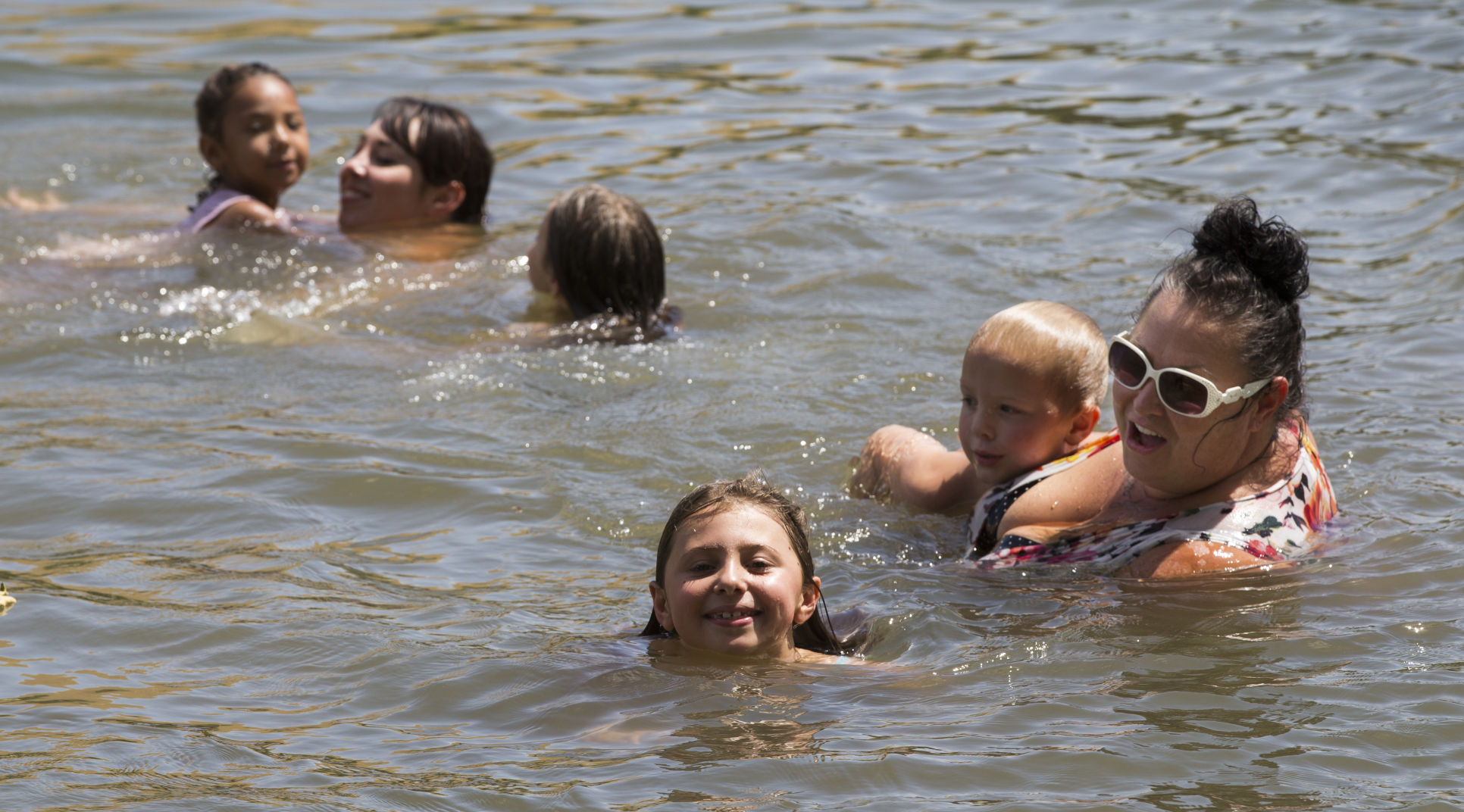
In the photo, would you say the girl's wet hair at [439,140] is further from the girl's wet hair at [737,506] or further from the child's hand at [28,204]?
the girl's wet hair at [737,506]

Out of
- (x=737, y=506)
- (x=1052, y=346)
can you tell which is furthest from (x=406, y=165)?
(x=737, y=506)

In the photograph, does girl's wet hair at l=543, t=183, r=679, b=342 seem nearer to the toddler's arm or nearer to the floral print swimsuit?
the toddler's arm

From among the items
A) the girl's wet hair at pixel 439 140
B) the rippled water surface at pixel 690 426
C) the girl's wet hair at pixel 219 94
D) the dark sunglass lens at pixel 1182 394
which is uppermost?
the girl's wet hair at pixel 219 94

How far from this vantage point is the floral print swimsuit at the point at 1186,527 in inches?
182

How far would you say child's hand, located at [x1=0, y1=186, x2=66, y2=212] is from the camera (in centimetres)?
970

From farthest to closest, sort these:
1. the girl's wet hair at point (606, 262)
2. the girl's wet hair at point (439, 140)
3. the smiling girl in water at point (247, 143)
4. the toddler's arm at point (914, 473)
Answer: the girl's wet hair at point (439, 140), the smiling girl in water at point (247, 143), the girl's wet hair at point (606, 262), the toddler's arm at point (914, 473)

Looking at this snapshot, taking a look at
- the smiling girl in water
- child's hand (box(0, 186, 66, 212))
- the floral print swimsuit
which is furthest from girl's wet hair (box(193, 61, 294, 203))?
the floral print swimsuit

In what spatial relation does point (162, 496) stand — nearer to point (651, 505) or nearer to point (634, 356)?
point (651, 505)

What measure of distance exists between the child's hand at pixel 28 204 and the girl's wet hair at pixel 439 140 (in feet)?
7.05

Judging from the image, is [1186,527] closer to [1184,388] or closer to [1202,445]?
[1202,445]

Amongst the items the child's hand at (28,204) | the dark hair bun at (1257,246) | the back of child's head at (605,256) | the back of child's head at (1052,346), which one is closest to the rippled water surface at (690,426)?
the child's hand at (28,204)

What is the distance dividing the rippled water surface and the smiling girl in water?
0.79ft

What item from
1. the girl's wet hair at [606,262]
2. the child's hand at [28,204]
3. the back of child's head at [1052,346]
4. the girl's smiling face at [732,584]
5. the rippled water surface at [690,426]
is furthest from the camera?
the child's hand at [28,204]

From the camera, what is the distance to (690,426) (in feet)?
21.6
